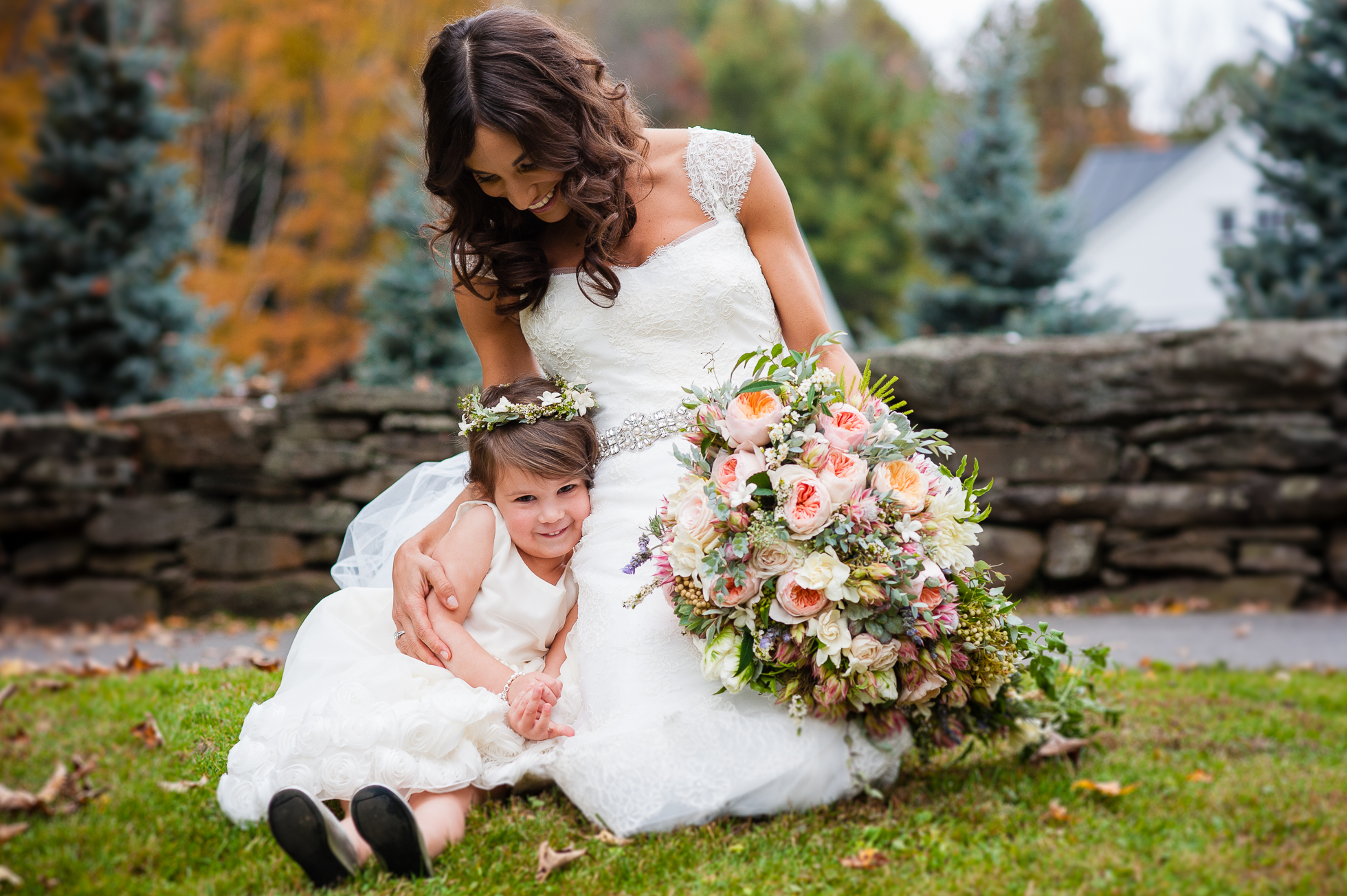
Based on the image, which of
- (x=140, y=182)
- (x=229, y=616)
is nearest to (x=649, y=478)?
(x=229, y=616)

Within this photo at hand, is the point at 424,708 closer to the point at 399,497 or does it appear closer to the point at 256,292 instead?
the point at 399,497

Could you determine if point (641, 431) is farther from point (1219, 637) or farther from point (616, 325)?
point (1219, 637)

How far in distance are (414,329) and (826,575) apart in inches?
257

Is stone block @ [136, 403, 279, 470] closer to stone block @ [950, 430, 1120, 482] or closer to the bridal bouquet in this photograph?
stone block @ [950, 430, 1120, 482]

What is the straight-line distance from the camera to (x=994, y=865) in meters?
2.05

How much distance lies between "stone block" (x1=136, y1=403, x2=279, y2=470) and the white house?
1906 centimetres

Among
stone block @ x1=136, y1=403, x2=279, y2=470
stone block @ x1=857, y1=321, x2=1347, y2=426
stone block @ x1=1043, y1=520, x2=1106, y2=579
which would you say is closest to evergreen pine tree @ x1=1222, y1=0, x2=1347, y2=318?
stone block @ x1=857, y1=321, x2=1347, y2=426

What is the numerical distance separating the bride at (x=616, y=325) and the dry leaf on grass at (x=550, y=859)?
0.51ft

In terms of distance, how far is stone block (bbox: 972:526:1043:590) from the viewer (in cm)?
557

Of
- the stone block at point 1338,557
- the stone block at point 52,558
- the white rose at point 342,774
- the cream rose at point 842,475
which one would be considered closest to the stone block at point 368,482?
the stone block at point 52,558

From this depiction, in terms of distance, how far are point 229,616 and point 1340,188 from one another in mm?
8130

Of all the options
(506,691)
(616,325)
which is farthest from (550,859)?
(616,325)

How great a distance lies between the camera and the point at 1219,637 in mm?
4812

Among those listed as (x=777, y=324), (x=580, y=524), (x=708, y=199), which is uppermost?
(x=708, y=199)
